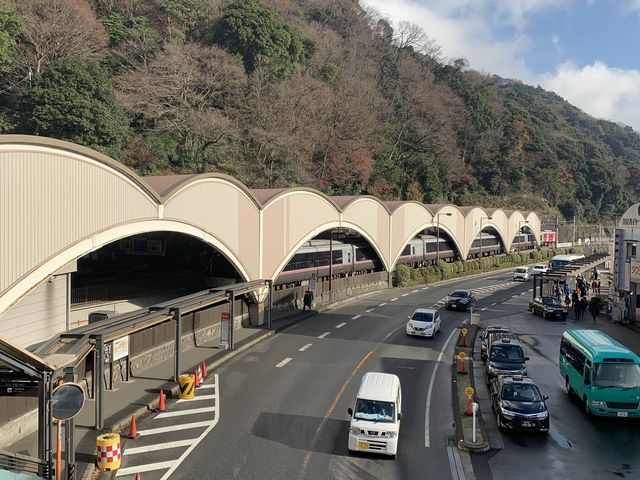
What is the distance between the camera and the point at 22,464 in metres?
10.6

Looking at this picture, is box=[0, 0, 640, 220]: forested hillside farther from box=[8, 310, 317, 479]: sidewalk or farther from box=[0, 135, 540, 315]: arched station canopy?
box=[8, 310, 317, 479]: sidewalk

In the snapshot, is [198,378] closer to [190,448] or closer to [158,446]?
[158,446]

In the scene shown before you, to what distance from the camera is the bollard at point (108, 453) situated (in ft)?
43.3

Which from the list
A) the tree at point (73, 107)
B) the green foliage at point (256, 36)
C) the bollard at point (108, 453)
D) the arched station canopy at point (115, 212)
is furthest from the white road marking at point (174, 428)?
the green foliage at point (256, 36)

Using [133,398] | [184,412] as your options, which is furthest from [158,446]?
[133,398]

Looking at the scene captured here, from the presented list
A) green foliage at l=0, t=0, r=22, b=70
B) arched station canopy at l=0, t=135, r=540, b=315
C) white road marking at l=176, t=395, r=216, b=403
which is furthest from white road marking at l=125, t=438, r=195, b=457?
green foliage at l=0, t=0, r=22, b=70

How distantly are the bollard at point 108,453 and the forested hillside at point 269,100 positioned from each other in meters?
33.5

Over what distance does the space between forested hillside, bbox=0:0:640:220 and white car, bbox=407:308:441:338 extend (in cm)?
2771

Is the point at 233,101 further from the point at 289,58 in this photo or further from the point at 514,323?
the point at 514,323

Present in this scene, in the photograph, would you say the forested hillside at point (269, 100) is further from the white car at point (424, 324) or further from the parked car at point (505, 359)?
the parked car at point (505, 359)

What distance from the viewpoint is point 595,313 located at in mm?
37062

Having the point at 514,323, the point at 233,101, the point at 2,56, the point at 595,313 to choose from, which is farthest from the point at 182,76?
the point at 595,313

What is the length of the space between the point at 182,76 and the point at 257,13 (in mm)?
20965

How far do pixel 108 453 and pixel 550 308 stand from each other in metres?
32.5
